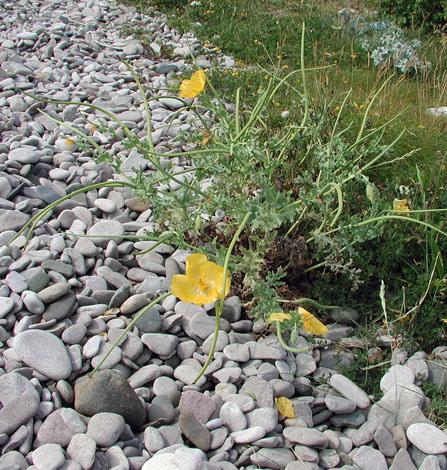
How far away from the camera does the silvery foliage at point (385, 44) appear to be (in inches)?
179

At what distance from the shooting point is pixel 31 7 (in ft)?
18.0

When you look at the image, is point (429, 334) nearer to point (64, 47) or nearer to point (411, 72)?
point (411, 72)

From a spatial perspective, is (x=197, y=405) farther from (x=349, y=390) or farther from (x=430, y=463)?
(x=430, y=463)

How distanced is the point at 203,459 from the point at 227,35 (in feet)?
14.7

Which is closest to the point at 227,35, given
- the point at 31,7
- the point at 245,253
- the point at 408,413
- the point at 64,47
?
the point at 64,47

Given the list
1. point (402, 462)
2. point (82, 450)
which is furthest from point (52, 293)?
point (402, 462)

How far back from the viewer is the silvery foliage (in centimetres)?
455

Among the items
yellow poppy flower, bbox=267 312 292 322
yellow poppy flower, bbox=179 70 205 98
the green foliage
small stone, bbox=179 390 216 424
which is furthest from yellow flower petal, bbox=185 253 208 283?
the green foliage

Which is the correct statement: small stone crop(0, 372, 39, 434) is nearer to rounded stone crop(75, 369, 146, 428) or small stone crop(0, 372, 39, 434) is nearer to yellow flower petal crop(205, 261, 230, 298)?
rounded stone crop(75, 369, 146, 428)

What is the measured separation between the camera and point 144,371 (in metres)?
1.84

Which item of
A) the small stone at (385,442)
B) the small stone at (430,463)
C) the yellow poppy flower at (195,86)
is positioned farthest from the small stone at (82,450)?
the yellow poppy flower at (195,86)

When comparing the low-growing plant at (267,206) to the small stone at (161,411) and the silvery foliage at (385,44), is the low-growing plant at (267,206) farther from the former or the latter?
the silvery foliage at (385,44)

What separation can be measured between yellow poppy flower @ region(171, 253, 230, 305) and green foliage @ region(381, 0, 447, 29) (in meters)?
5.45

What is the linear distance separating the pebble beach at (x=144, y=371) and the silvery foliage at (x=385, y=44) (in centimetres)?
261
